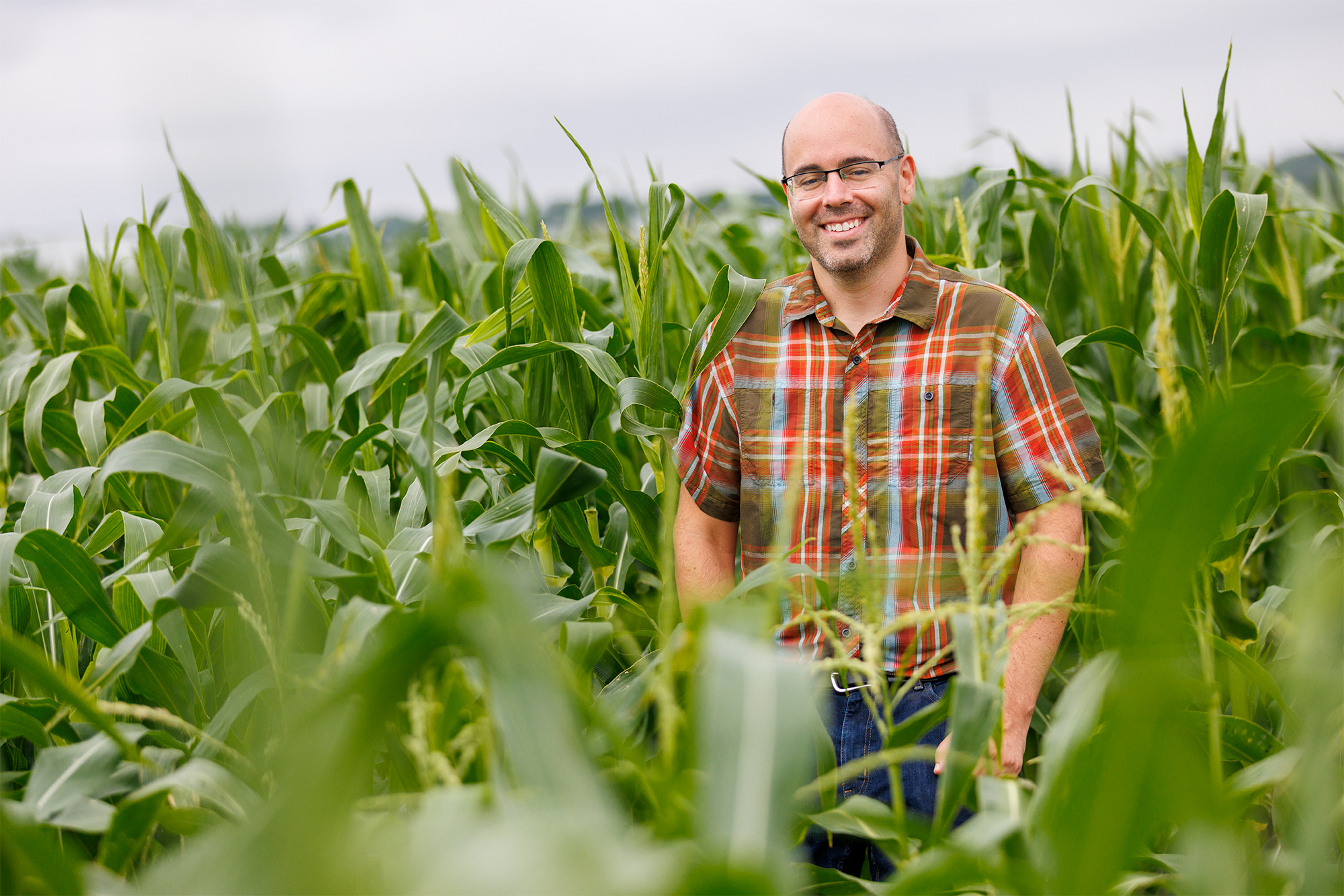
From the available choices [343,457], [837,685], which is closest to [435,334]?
[343,457]

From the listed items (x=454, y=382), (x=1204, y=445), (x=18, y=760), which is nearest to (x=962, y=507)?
(x=454, y=382)

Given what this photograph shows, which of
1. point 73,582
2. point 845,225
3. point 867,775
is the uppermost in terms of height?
point 845,225

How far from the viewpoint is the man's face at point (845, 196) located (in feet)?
5.34

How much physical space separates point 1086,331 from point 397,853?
6.59 feet

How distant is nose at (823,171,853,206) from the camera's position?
163 centimetres

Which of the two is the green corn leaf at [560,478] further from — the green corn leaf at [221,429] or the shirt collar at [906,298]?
the shirt collar at [906,298]

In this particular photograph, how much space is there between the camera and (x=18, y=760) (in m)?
1.18

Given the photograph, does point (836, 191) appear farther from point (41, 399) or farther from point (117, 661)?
point (41, 399)

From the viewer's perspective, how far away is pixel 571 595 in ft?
4.77

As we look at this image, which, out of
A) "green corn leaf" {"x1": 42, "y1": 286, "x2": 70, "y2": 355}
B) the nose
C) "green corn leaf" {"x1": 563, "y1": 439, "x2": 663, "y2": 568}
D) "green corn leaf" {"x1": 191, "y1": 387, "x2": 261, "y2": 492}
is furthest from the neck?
"green corn leaf" {"x1": 42, "y1": 286, "x2": 70, "y2": 355}

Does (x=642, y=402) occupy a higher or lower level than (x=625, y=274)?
lower

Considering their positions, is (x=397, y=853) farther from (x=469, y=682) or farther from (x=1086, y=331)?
(x=1086, y=331)

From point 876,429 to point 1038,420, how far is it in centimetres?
27

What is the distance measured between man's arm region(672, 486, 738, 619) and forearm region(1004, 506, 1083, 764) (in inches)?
20.5
